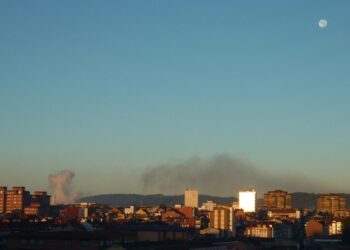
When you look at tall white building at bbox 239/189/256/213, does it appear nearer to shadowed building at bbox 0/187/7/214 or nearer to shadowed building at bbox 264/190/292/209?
shadowed building at bbox 264/190/292/209

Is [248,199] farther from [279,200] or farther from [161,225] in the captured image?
[161,225]

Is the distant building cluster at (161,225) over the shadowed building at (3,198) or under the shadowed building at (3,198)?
under

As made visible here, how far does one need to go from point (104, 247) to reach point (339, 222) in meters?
61.1

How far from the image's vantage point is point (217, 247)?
56531 mm

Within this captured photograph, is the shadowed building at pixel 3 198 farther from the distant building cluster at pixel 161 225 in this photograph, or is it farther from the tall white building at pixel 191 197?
the tall white building at pixel 191 197

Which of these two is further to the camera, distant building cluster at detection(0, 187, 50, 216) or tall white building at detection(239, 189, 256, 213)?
tall white building at detection(239, 189, 256, 213)

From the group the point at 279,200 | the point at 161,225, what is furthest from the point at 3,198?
the point at 161,225

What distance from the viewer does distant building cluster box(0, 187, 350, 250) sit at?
4844 centimetres

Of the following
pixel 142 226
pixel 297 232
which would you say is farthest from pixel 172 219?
pixel 142 226

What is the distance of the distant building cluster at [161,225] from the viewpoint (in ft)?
159

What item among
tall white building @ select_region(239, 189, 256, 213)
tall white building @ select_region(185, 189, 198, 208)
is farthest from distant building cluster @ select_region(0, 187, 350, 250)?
tall white building @ select_region(185, 189, 198, 208)

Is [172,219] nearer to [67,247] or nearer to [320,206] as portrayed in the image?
[67,247]

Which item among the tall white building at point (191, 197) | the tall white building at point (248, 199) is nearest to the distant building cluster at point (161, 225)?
the tall white building at point (248, 199)

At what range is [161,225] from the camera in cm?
6925
